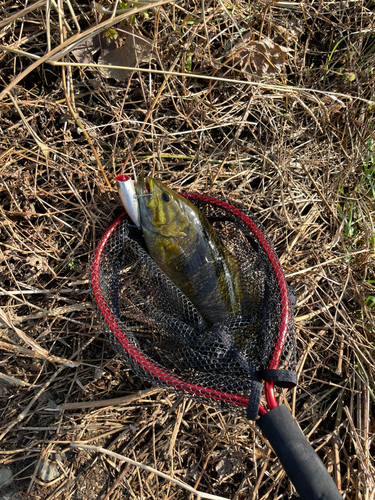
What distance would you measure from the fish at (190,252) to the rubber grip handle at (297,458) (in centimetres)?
79

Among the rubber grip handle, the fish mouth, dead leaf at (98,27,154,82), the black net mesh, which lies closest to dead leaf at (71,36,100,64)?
dead leaf at (98,27,154,82)

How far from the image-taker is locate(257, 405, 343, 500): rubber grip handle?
165cm

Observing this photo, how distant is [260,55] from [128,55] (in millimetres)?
1127

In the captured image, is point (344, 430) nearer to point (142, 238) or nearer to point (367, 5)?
point (142, 238)

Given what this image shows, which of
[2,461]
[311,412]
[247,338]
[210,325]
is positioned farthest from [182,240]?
[2,461]

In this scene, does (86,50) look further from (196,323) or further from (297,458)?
(297,458)

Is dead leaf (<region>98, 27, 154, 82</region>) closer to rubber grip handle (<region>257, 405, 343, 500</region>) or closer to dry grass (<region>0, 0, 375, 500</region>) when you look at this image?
dry grass (<region>0, 0, 375, 500</region>)

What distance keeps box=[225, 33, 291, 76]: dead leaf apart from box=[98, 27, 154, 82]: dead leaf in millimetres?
675

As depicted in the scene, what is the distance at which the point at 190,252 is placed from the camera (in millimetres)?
2592

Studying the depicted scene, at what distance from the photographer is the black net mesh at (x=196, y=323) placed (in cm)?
205

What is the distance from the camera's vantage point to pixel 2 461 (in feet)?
8.01

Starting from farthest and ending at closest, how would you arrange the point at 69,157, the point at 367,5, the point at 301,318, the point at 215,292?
the point at 367,5
the point at 301,318
the point at 69,157
the point at 215,292

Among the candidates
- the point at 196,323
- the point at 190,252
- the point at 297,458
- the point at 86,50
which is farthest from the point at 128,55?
the point at 297,458

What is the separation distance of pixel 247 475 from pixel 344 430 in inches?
33.2
